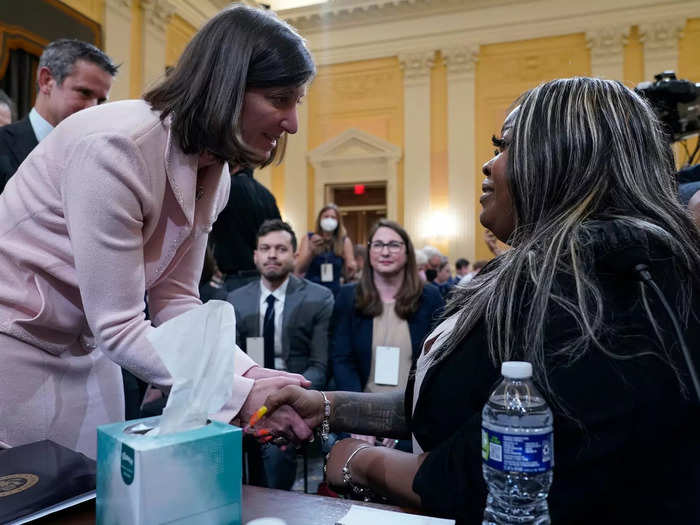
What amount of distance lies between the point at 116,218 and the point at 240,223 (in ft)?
6.44

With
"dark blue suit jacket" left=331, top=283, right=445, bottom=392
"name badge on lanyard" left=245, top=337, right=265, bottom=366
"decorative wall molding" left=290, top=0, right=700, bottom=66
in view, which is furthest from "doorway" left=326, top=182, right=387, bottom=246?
"name badge on lanyard" left=245, top=337, right=265, bottom=366

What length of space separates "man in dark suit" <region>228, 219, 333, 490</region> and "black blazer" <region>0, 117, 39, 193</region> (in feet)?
4.08

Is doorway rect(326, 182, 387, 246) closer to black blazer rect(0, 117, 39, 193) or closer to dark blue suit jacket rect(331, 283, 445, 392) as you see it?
dark blue suit jacket rect(331, 283, 445, 392)

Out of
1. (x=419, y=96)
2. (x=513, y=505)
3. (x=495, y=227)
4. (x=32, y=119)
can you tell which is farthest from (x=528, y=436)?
(x=419, y=96)

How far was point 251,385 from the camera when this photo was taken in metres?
0.97

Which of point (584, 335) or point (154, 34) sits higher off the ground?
point (154, 34)

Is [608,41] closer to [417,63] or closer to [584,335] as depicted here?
[417,63]

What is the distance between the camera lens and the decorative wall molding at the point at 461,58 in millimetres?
8992

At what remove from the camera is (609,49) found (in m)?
8.45

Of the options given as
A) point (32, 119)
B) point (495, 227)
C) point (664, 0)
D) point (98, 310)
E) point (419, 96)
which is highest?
point (664, 0)

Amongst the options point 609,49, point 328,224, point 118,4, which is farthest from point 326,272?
point 609,49

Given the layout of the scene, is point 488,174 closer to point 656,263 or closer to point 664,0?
point 656,263

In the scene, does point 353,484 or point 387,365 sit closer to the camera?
point 353,484

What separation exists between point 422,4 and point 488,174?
29.1ft
